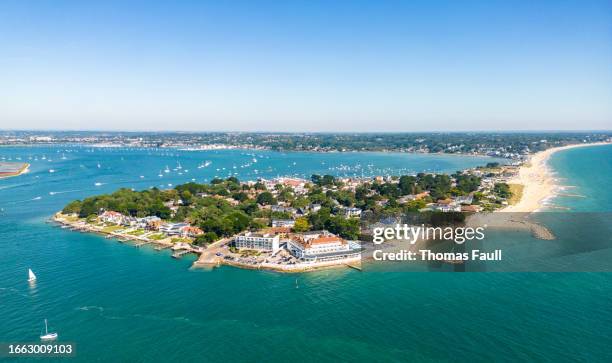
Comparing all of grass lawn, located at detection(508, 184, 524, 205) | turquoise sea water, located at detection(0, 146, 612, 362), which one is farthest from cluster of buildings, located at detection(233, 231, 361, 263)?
grass lawn, located at detection(508, 184, 524, 205)

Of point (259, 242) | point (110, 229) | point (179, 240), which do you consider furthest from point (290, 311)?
point (110, 229)

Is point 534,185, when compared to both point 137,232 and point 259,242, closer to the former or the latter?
point 259,242

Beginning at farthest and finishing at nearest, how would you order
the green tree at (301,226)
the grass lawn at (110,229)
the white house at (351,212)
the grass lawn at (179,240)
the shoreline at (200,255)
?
the white house at (351,212), the grass lawn at (110,229), the green tree at (301,226), the grass lawn at (179,240), the shoreline at (200,255)

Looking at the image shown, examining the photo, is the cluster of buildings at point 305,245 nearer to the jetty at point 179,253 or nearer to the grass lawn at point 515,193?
the jetty at point 179,253

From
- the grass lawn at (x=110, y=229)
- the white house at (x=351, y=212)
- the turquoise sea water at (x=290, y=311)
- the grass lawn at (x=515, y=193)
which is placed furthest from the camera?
the grass lawn at (x=515, y=193)

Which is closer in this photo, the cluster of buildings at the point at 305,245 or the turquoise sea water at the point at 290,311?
the turquoise sea water at the point at 290,311

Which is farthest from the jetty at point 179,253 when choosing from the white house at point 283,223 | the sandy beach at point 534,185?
the sandy beach at point 534,185

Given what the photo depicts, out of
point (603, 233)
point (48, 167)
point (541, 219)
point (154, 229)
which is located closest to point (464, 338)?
point (603, 233)
